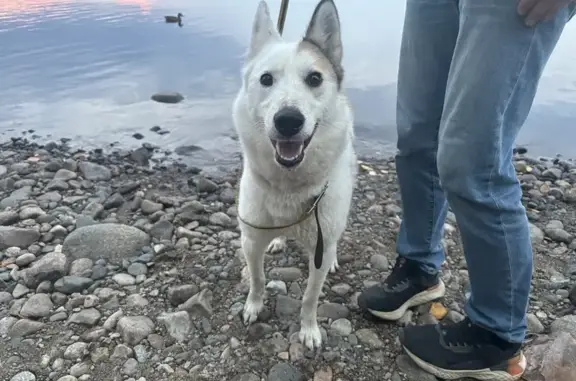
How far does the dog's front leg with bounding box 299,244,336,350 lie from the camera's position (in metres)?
2.42

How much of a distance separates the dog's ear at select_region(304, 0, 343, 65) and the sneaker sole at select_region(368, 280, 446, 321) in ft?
4.25

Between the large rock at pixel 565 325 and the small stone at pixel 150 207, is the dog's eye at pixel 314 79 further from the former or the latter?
the small stone at pixel 150 207

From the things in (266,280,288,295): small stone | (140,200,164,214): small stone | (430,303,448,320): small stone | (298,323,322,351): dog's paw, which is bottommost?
(140,200,164,214): small stone

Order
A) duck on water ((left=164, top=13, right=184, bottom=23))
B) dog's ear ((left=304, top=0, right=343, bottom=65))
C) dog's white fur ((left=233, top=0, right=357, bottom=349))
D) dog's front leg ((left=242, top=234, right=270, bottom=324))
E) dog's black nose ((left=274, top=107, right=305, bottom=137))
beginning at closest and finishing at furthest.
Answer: dog's black nose ((left=274, top=107, right=305, bottom=137)) → dog's white fur ((left=233, top=0, right=357, bottom=349)) → dog's ear ((left=304, top=0, right=343, bottom=65)) → dog's front leg ((left=242, top=234, right=270, bottom=324)) → duck on water ((left=164, top=13, right=184, bottom=23))

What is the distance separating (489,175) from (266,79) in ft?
3.47

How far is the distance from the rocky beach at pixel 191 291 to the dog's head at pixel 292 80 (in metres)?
1.00

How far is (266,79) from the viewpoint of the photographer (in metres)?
2.27

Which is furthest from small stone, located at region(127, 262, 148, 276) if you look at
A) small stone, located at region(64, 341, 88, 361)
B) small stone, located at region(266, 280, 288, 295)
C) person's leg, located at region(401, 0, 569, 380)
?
person's leg, located at region(401, 0, 569, 380)

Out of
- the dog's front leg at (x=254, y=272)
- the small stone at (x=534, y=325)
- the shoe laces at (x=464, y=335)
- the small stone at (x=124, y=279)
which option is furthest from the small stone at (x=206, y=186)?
the small stone at (x=534, y=325)

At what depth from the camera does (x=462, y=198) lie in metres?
1.90

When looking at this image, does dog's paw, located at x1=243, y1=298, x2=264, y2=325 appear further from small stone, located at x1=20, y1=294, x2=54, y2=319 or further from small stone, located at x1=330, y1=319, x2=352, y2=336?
small stone, located at x1=20, y1=294, x2=54, y2=319

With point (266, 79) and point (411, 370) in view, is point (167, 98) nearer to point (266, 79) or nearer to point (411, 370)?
point (266, 79)

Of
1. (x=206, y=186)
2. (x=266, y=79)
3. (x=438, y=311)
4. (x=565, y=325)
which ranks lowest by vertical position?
(x=206, y=186)

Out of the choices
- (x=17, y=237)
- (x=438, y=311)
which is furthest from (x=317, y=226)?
(x=17, y=237)
